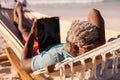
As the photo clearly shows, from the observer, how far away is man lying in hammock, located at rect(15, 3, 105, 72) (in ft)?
6.92

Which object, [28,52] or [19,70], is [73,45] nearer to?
[28,52]

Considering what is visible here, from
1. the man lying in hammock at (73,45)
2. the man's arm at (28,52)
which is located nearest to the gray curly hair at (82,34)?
the man lying in hammock at (73,45)

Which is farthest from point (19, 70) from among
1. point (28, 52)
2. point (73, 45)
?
point (73, 45)

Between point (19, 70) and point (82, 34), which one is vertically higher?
point (82, 34)

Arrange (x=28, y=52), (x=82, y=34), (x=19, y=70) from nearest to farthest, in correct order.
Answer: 1. (x=82, y=34)
2. (x=28, y=52)
3. (x=19, y=70)

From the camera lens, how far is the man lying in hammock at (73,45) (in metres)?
2.11

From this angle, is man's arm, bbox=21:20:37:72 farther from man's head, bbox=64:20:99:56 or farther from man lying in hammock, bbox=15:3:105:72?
man's head, bbox=64:20:99:56

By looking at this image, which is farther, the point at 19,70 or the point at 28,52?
the point at 19,70

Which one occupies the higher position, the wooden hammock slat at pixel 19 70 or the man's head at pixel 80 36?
the man's head at pixel 80 36

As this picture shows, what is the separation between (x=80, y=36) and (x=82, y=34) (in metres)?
0.02

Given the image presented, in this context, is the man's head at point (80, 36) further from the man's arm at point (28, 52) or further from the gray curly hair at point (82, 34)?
the man's arm at point (28, 52)

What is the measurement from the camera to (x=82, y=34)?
209 cm

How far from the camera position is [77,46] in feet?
7.00

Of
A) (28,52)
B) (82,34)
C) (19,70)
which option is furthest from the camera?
(19,70)
